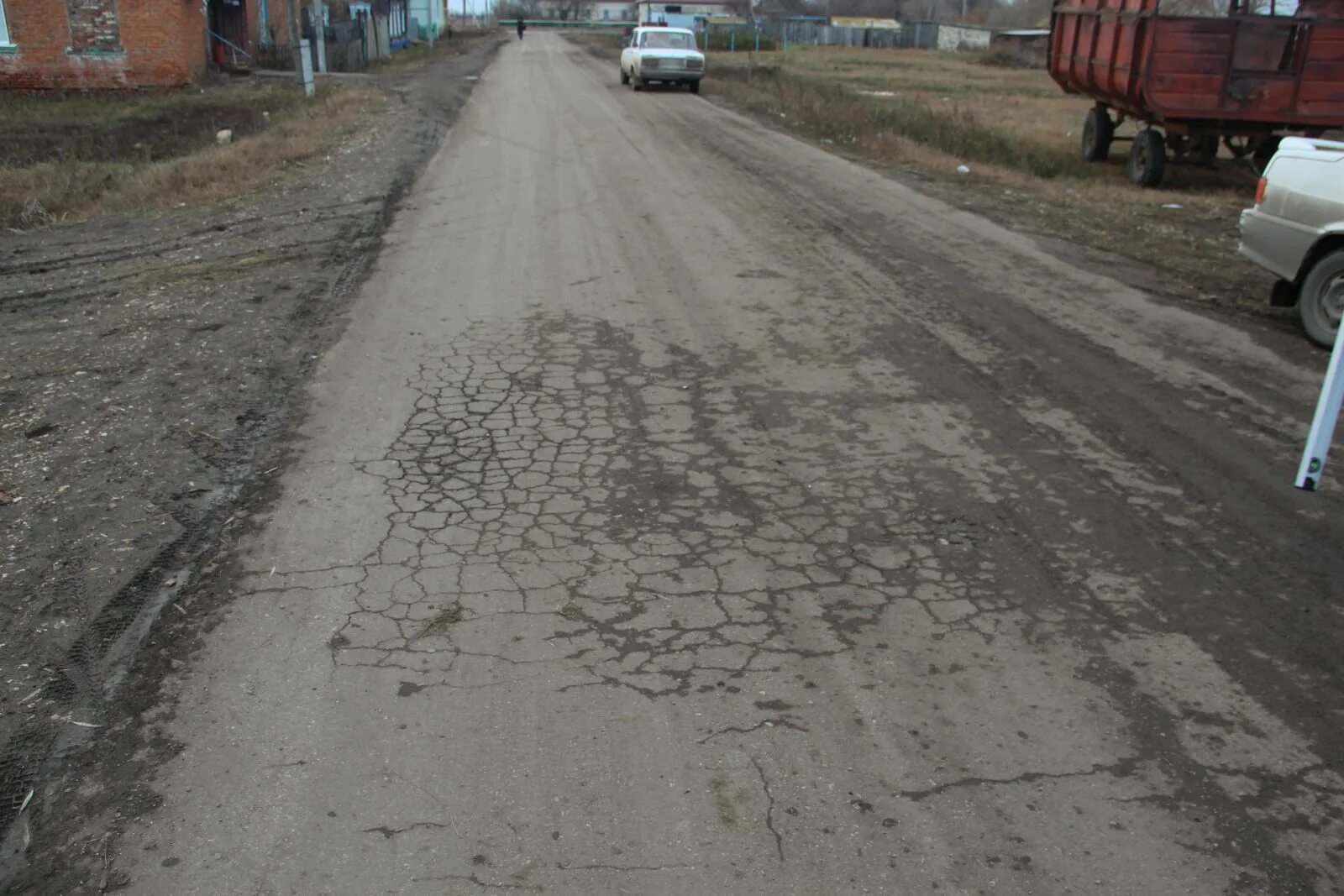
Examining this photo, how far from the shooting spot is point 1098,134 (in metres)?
18.8

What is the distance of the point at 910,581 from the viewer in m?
4.81

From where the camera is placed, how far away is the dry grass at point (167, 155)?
14.0 meters

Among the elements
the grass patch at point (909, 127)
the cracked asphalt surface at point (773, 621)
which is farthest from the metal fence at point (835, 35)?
the cracked asphalt surface at point (773, 621)

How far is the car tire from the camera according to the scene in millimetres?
8133

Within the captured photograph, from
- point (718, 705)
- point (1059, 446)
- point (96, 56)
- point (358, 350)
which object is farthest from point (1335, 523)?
point (96, 56)

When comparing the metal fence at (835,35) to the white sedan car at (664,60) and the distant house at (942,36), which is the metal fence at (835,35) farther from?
the white sedan car at (664,60)

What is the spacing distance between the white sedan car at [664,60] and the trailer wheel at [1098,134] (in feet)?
43.6

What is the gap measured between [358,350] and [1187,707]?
580 centimetres

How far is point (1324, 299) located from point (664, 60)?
23.9 m

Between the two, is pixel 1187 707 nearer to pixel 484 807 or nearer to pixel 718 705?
pixel 718 705

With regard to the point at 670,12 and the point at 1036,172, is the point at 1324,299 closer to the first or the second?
the point at 1036,172

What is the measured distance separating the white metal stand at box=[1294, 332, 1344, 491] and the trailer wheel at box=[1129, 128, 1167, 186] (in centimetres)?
1295

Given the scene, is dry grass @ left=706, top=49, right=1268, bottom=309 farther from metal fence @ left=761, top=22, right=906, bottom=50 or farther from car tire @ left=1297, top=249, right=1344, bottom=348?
metal fence @ left=761, top=22, right=906, bottom=50

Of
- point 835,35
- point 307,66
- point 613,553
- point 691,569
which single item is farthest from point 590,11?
point 691,569
